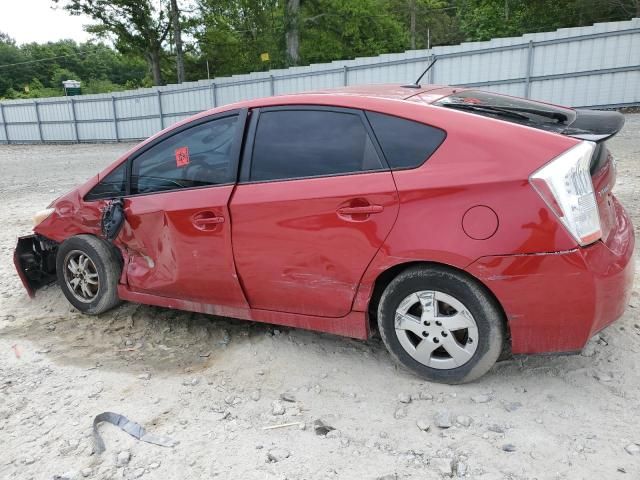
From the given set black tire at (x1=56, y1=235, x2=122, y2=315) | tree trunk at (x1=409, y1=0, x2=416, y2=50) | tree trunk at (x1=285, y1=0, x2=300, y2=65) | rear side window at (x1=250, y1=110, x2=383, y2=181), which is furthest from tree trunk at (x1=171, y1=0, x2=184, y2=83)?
rear side window at (x1=250, y1=110, x2=383, y2=181)

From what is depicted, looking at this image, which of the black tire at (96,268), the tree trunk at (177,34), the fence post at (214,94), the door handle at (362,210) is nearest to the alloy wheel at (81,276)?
the black tire at (96,268)

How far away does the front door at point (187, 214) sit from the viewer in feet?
10.7

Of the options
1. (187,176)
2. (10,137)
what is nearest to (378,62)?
(187,176)

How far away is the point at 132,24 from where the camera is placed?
27.0 m

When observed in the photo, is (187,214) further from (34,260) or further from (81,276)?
(34,260)

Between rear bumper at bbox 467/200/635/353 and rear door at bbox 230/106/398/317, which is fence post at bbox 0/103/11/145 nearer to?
rear door at bbox 230/106/398/317

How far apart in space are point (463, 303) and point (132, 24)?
28.8 m

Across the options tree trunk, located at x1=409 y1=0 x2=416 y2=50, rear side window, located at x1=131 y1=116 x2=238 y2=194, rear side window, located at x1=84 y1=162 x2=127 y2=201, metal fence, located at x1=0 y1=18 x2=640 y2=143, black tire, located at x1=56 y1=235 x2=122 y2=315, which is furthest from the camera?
tree trunk, located at x1=409 y1=0 x2=416 y2=50

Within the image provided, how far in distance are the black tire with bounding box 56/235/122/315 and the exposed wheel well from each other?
2.09 metres

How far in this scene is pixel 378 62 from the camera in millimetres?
16250

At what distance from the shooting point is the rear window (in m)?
2.75

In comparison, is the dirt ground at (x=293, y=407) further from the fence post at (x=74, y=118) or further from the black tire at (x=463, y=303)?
the fence post at (x=74, y=118)

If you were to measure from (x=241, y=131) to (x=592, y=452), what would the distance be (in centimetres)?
252

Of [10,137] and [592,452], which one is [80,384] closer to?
[592,452]
